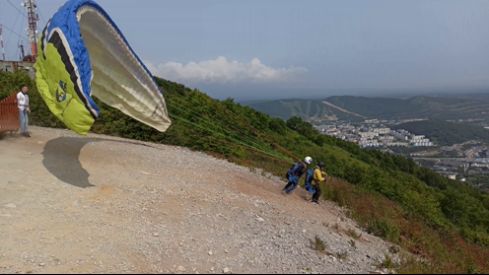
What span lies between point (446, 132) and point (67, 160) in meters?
171

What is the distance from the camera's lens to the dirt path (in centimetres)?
830

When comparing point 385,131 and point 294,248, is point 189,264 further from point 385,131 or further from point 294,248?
point 385,131

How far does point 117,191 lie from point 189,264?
4491 mm

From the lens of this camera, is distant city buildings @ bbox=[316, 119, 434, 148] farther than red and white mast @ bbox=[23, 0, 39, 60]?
Yes

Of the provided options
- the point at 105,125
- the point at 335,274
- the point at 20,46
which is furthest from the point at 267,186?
the point at 20,46

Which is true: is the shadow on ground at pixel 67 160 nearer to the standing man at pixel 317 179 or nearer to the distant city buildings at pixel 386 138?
the standing man at pixel 317 179

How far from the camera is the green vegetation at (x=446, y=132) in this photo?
6129 inches

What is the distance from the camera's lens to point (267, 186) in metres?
15.9

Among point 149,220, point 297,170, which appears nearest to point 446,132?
point 297,170

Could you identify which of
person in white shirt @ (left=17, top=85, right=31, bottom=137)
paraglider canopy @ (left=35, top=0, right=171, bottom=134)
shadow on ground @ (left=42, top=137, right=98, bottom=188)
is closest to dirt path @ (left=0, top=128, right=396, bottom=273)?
shadow on ground @ (left=42, top=137, right=98, bottom=188)

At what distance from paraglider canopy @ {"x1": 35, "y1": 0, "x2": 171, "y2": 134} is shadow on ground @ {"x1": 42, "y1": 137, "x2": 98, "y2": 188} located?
241 centimetres

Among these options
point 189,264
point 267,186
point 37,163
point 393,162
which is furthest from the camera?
point 393,162

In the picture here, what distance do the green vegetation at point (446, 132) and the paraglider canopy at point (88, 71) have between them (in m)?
155

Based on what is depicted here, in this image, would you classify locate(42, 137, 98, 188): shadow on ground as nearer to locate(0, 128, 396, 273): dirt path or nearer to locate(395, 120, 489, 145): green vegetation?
locate(0, 128, 396, 273): dirt path
